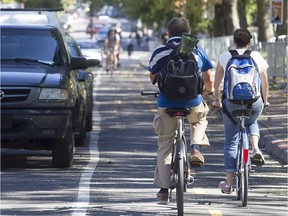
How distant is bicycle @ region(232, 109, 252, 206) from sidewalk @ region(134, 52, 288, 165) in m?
4.00

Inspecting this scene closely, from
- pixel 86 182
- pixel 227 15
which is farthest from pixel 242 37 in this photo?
pixel 227 15

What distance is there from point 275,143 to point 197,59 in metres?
6.58

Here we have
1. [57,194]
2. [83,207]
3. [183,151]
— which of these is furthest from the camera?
[57,194]

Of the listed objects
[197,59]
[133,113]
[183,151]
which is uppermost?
[197,59]

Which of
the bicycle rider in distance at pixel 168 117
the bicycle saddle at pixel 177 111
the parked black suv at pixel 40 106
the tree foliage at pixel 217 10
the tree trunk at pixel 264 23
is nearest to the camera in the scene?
Answer: the bicycle saddle at pixel 177 111

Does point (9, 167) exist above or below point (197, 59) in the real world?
below

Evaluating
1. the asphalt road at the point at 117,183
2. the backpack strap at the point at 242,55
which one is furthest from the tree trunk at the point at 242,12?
the backpack strap at the point at 242,55

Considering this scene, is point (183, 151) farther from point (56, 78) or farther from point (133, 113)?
point (133, 113)

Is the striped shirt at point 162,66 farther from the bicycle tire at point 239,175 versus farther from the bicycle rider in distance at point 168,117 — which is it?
the bicycle tire at point 239,175

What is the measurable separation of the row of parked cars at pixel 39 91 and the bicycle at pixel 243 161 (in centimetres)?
353

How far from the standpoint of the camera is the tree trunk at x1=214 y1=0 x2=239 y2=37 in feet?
161

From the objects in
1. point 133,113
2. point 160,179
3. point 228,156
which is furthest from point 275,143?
point 133,113

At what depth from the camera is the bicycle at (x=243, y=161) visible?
10.8 metres

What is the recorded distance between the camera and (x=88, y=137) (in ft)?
62.1
